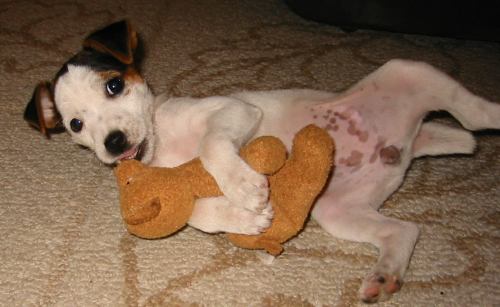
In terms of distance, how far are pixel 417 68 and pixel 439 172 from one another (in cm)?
51

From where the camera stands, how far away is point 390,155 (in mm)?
1986

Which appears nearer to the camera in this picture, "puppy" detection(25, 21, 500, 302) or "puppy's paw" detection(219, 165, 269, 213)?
"puppy's paw" detection(219, 165, 269, 213)

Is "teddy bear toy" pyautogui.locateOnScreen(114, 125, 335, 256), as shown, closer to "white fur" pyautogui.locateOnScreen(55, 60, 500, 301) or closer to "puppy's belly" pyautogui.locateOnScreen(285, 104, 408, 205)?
"white fur" pyautogui.locateOnScreen(55, 60, 500, 301)

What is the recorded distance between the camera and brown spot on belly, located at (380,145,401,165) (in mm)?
1986

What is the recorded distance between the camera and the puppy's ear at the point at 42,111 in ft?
6.86

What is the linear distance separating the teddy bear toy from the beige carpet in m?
0.26

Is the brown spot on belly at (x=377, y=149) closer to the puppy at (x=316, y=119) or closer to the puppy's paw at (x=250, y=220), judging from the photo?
the puppy at (x=316, y=119)

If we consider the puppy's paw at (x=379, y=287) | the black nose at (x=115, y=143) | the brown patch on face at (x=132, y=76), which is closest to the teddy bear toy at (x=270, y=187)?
the black nose at (x=115, y=143)

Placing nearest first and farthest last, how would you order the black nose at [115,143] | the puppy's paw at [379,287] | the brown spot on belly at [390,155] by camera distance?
the puppy's paw at [379,287]
the black nose at [115,143]
the brown spot on belly at [390,155]

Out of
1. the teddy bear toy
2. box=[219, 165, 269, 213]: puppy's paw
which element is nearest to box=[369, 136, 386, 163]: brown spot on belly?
the teddy bear toy

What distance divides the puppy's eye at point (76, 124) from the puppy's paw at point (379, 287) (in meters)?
1.24

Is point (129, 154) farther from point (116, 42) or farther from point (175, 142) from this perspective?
point (116, 42)

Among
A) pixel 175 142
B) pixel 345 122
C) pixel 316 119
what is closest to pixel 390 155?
pixel 345 122

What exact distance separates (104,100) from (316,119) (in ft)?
2.78
